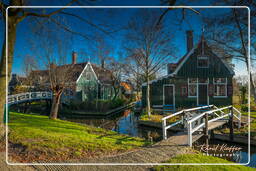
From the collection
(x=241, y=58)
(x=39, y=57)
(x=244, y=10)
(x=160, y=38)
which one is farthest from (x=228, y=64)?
(x=39, y=57)

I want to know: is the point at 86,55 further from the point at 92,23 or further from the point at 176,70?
the point at 176,70

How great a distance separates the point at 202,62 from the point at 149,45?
2.85ft

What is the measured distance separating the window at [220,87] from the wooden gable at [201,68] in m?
0.08

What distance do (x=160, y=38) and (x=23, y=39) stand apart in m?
1.99

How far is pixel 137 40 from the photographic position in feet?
7.35

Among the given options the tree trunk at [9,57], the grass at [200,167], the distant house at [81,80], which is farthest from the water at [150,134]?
the tree trunk at [9,57]

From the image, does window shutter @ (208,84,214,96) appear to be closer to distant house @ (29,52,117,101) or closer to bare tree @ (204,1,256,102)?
bare tree @ (204,1,256,102)

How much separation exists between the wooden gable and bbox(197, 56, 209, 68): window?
3 centimetres

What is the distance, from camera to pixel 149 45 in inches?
89.7

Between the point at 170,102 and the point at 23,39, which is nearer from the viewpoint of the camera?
the point at 23,39

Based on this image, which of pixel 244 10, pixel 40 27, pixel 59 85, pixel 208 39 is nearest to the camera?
pixel 244 10

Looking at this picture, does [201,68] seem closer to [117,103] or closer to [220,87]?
[220,87]

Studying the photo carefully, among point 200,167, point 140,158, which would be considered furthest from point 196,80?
point 140,158

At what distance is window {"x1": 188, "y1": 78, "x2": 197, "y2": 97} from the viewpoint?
6.84 ft
